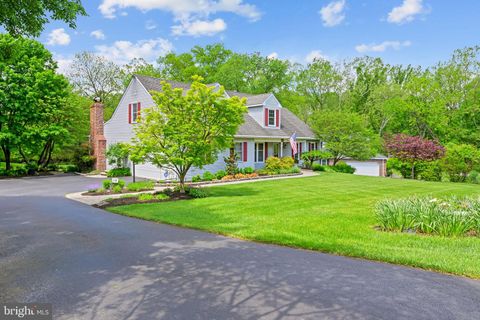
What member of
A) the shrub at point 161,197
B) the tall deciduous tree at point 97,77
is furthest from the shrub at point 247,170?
the tall deciduous tree at point 97,77

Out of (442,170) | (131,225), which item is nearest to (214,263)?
(131,225)

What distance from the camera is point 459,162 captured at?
2102cm

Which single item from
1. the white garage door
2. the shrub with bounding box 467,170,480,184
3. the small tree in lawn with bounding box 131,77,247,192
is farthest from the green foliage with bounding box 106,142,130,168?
the shrub with bounding box 467,170,480,184

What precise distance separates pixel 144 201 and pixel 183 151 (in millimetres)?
2626

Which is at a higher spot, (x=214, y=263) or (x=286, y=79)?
(x=286, y=79)

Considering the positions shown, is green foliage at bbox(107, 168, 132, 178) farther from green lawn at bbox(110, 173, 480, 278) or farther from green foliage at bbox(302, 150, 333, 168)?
green foliage at bbox(302, 150, 333, 168)

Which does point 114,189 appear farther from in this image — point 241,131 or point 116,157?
point 241,131

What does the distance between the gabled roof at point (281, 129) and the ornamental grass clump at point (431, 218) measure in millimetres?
13816

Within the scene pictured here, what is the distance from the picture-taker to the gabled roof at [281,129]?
22.4 metres

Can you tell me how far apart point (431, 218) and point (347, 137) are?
18.1 m

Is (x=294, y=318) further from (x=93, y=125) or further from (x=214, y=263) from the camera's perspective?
(x=93, y=125)

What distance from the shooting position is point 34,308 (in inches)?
150

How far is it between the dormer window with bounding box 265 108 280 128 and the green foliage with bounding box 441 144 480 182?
12.1 meters

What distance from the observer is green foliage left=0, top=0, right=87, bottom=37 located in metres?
6.75
